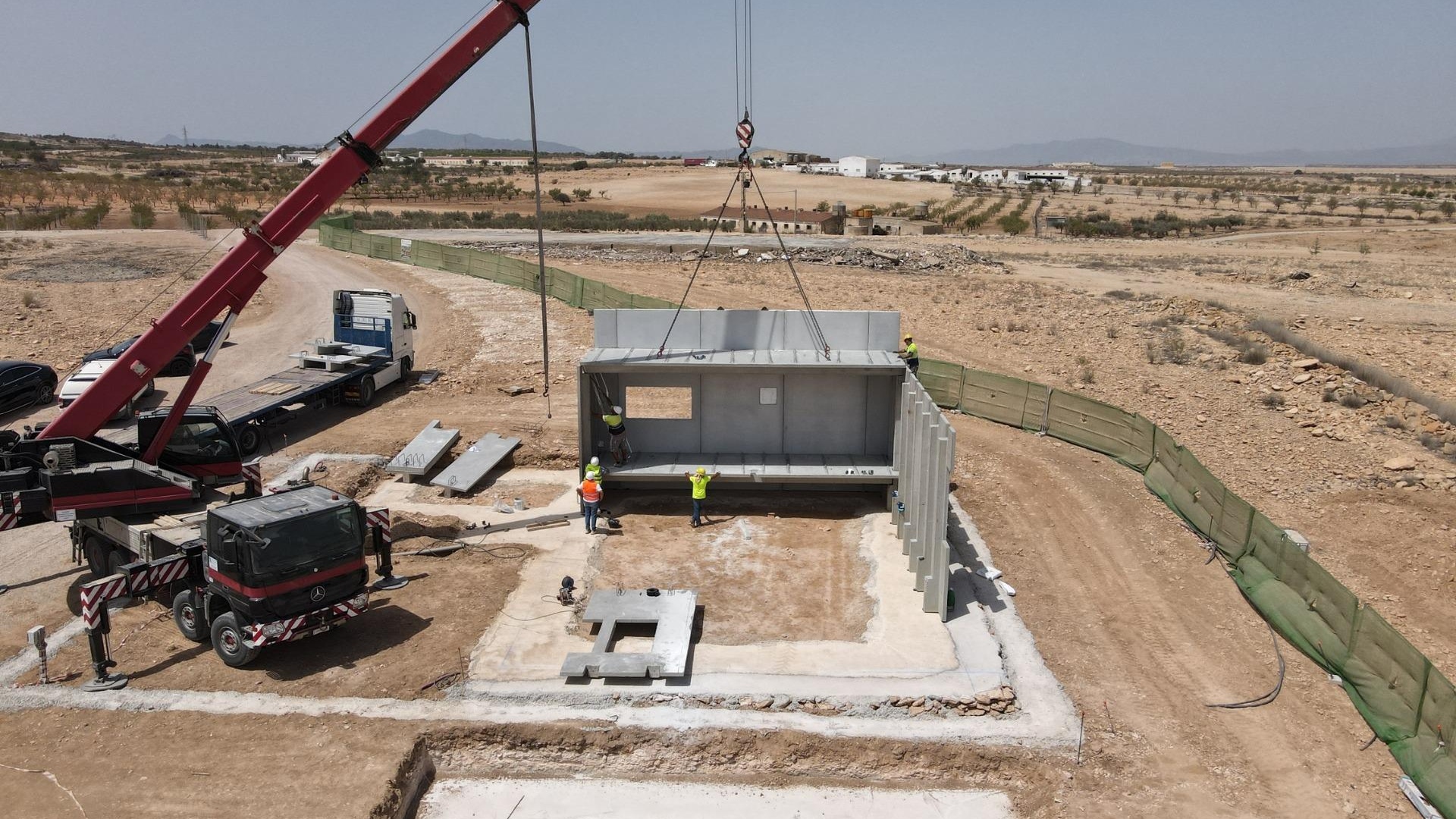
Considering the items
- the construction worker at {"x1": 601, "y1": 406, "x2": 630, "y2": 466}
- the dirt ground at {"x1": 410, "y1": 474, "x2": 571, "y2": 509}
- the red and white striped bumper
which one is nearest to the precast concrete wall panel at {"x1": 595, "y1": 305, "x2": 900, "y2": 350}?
the construction worker at {"x1": 601, "y1": 406, "x2": 630, "y2": 466}

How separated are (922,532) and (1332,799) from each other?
641 centimetres

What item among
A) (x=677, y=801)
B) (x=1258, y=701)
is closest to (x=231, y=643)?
(x=677, y=801)

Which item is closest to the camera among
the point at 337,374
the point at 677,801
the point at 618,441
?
the point at 677,801

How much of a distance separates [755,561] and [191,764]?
915 cm

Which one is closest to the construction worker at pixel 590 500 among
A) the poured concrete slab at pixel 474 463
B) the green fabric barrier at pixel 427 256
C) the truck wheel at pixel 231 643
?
the poured concrete slab at pixel 474 463

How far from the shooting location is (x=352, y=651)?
43.5ft

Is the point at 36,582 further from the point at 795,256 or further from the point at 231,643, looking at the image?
the point at 795,256

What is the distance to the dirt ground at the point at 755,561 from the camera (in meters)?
14.3

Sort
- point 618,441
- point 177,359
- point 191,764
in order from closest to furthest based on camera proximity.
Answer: point 191,764, point 618,441, point 177,359

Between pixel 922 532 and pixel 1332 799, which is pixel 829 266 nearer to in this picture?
pixel 922 532

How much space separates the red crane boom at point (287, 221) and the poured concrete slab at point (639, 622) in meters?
8.50

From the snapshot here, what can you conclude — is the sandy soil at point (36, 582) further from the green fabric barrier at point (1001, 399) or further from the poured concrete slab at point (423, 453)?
the green fabric barrier at point (1001, 399)

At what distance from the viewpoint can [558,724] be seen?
Answer: 1163cm

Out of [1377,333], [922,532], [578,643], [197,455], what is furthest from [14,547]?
[1377,333]
